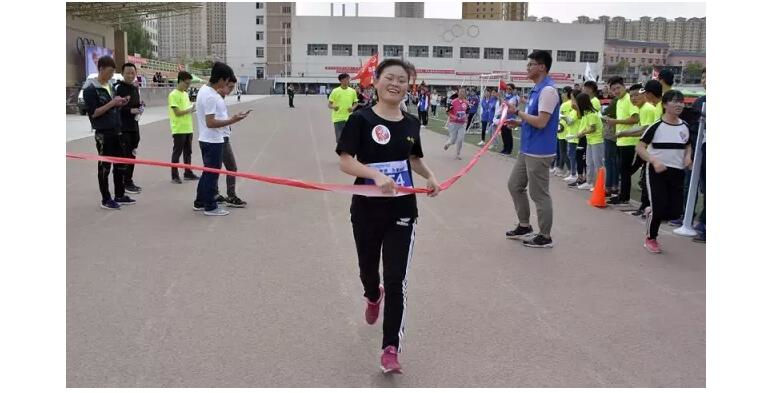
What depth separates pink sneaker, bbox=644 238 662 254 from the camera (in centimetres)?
640

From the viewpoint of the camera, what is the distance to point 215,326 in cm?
417

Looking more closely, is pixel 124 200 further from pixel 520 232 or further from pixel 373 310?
pixel 373 310

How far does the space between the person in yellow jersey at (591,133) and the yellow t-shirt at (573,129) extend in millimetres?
516

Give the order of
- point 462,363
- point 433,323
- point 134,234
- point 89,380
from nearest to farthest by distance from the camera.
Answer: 1. point 89,380
2. point 462,363
3. point 433,323
4. point 134,234

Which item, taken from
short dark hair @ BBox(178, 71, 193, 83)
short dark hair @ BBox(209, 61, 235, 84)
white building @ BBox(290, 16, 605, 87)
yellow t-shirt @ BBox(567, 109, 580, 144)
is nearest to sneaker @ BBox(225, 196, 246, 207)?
short dark hair @ BBox(209, 61, 235, 84)

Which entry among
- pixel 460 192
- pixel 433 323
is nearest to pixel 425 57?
pixel 460 192

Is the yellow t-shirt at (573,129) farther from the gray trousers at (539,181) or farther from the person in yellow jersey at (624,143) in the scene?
the gray trousers at (539,181)

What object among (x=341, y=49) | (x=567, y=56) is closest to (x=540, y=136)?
(x=341, y=49)

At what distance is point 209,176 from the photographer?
7.77 meters

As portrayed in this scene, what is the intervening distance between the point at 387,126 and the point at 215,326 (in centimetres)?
184

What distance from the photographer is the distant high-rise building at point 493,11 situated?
115m

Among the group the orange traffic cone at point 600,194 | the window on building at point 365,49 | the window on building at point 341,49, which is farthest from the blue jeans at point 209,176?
the window on building at point 341,49

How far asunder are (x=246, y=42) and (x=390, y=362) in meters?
118

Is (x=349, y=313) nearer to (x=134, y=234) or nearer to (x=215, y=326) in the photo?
(x=215, y=326)
